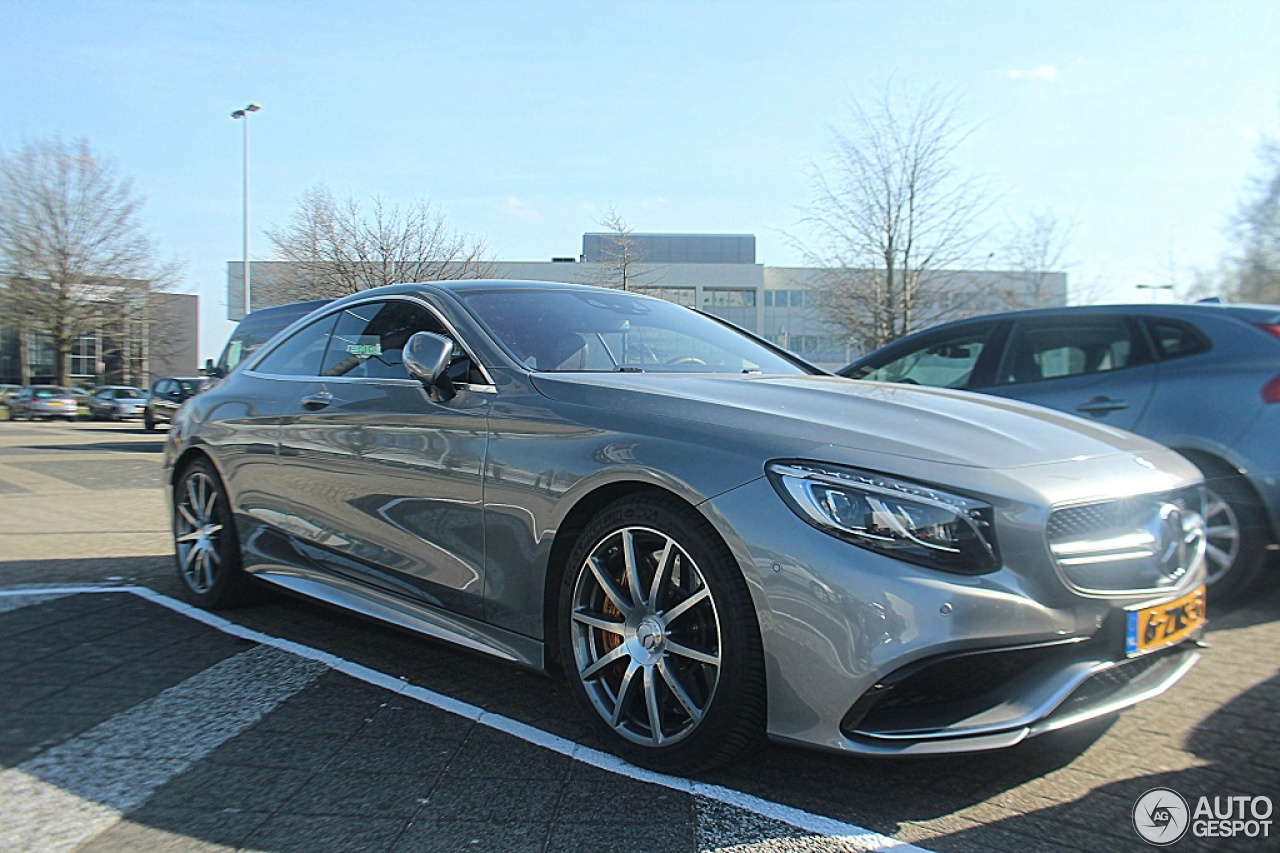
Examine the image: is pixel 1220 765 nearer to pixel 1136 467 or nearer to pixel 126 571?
pixel 1136 467

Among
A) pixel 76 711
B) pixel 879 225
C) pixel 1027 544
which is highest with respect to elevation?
pixel 879 225

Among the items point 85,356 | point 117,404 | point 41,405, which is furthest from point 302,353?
point 85,356

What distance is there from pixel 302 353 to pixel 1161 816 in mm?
3981

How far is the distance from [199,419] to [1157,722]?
4626 millimetres

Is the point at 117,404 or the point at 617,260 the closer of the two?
the point at 617,260

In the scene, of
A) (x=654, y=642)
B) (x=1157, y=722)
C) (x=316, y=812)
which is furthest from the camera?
(x=1157, y=722)

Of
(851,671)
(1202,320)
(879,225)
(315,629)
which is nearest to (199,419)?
(315,629)

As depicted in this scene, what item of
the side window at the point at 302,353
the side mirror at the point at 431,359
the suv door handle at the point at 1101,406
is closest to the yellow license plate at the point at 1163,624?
the side mirror at the point at 431,359

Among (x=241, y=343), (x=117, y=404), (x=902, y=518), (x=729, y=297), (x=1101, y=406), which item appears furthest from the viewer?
(x=729, y=297)

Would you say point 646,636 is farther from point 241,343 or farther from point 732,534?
point 241,343

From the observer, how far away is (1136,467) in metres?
3.00

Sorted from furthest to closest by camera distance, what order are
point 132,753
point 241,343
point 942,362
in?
point 241,343, point 942,362, point 132,753

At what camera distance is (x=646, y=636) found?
2.88 meters

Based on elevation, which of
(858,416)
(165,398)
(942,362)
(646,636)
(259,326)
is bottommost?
(646,636)
